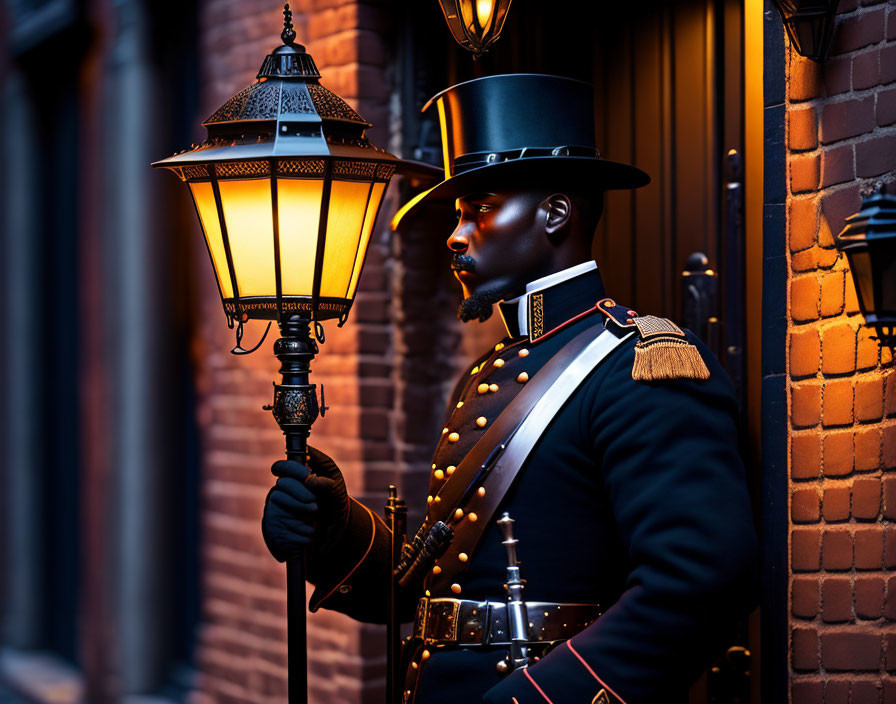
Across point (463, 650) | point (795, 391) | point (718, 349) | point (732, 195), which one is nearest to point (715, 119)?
point (732, 195)

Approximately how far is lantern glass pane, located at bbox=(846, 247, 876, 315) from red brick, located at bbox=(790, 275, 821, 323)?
0.25 meters

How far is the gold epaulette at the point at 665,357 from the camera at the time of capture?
2.29 meters

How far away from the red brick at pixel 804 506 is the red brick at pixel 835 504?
2 centimetres

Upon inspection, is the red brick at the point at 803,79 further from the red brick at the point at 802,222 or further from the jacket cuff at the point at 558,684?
the jacket cuff at the point at 558,684

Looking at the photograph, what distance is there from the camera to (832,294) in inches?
104

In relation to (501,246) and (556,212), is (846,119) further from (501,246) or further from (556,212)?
(501,246)

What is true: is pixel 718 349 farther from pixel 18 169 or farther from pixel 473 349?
pixel 18 169

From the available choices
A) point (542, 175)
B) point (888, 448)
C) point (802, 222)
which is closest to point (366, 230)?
point (542, 175)

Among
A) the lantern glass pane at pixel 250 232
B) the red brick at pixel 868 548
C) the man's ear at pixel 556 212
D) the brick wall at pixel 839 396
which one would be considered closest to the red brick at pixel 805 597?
the brick wall at pixel 839 396

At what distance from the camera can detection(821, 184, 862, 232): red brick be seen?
8.53 feet

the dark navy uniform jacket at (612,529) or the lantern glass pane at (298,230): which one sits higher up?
the lantern glass pane at (298,230)

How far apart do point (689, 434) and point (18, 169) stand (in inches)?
236

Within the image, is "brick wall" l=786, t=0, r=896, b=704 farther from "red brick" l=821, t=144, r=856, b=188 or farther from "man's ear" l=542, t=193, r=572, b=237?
"man's ear" l=542, t=193, r=572, b=237

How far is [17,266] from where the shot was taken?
24.0 ft
